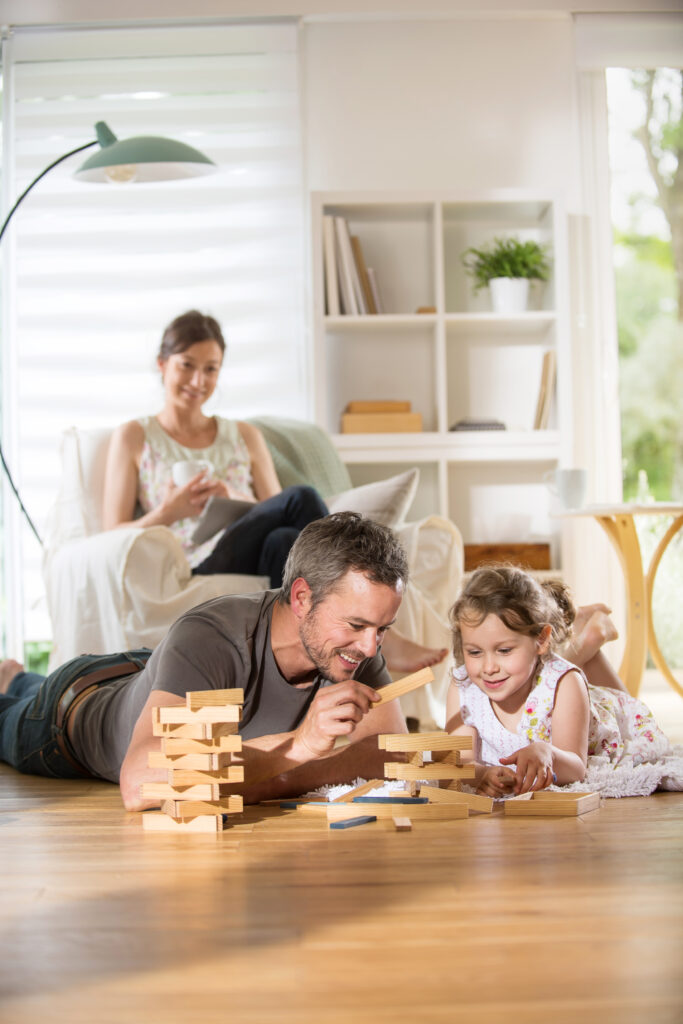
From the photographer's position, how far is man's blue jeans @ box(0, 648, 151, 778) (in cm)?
230

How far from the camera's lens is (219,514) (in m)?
3.07

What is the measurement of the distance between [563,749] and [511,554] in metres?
2.26

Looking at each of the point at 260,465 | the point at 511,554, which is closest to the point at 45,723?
the point at 260,465

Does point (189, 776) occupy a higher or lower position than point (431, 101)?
lower

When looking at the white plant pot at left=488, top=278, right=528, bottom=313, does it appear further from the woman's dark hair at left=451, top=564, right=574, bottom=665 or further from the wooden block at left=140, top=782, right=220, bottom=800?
the wooden block at left=140, top=782, right=220, bottom=800

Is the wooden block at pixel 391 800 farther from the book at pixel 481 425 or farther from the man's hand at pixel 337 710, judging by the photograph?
the book at pixel 481 425

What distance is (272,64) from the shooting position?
4539 millimetres

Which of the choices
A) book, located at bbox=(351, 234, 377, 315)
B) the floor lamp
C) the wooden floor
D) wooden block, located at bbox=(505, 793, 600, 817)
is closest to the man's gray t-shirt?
the wooden floor

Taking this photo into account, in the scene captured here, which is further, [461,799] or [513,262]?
[513,262]

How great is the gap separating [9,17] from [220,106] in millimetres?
924

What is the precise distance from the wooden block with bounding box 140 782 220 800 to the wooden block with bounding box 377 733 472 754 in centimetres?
29

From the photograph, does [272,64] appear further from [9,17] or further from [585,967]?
[585,967]

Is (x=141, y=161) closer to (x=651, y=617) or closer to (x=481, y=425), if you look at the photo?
(x=481, y=425)

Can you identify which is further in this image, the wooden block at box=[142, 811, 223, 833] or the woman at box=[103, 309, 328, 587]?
the woman at box=[103, 309, 328, 587]
